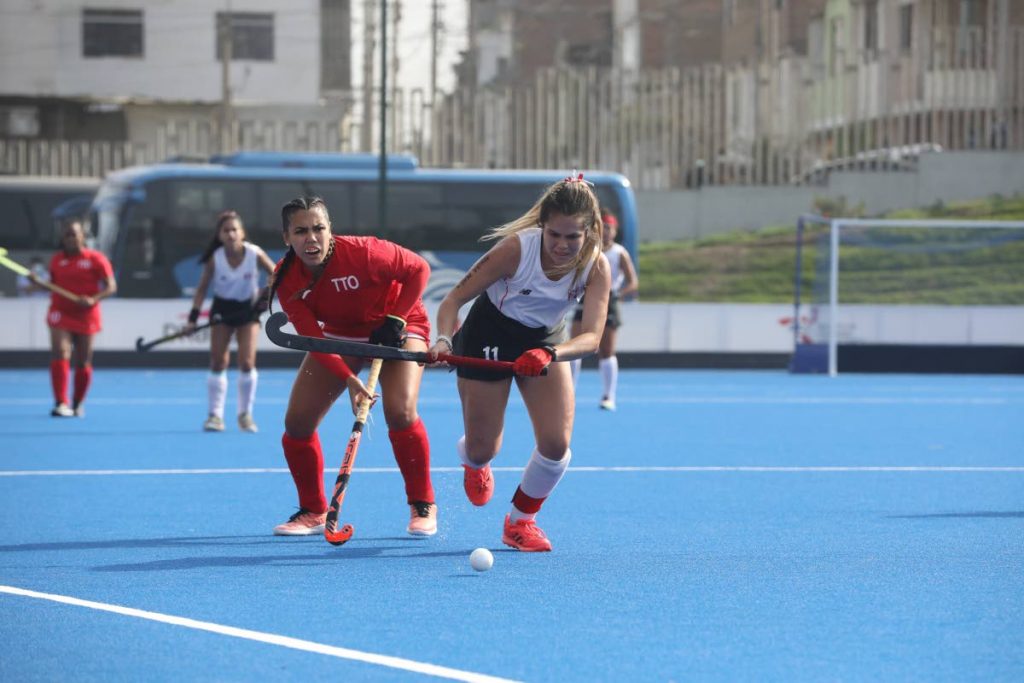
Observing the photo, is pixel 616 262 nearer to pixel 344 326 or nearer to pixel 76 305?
pixel 76 305

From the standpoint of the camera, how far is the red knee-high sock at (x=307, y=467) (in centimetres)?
759

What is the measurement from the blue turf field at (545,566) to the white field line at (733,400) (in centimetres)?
386

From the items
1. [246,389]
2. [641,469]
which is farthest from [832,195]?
[641,469]

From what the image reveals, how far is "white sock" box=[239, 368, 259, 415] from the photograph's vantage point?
13242 mm

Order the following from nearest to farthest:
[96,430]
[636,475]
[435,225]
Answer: [636,475] < [96,430] < [435,225]

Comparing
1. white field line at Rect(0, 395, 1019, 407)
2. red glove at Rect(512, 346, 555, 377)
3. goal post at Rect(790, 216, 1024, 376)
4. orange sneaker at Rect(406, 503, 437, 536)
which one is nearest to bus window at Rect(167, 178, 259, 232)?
goal post at Rect(790, 216, 1024, 376)

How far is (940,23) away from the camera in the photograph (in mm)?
37938

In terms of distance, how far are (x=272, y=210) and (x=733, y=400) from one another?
1263 cm

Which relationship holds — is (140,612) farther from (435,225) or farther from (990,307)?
(435,225)

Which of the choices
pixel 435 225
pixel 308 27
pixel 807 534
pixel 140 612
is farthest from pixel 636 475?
pixel 308 27

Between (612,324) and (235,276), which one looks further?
(612,324)

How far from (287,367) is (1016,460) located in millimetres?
A: 13481

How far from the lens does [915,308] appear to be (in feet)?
75.4

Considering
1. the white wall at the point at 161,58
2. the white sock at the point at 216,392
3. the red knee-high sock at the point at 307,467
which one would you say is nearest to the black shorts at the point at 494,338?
the red knee-high sock at the point at 307,467
